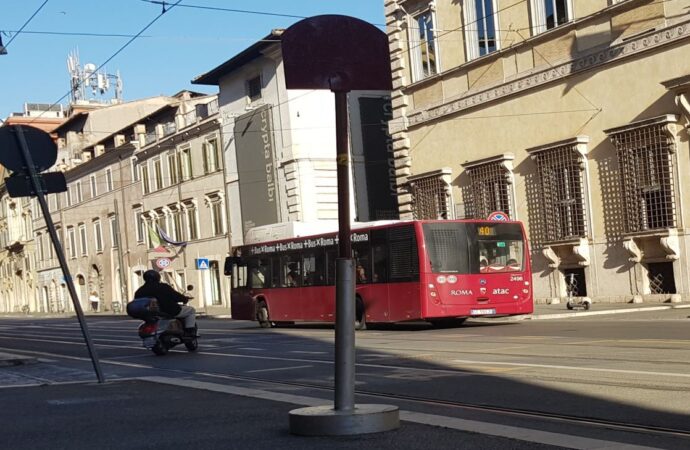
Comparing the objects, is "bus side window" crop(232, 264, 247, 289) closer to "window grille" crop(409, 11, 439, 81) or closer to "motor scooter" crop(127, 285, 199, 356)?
"window grille" crop(409, 11, 439, 81)

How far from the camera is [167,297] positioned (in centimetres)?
1883

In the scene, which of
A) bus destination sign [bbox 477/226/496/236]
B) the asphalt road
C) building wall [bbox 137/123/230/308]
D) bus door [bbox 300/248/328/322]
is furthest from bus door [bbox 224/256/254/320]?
building wall [bbox 137/123/230/308]

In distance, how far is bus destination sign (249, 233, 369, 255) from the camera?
24602 millimetres

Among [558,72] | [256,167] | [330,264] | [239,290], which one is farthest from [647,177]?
[256,167]

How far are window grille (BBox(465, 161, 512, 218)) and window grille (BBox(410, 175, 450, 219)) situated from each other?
4.23 feet

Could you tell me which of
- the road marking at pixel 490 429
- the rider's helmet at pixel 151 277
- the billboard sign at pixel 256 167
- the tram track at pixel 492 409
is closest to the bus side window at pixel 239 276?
the rider's helmet at pixel 151 277

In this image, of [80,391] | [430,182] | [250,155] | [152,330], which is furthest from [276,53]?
[80,391]

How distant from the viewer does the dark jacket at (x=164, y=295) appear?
61.3ft

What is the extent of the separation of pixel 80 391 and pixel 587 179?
1921 cm

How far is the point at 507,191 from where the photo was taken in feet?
101

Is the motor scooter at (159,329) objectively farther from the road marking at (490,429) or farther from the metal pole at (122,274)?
the metal pole at (122,274)

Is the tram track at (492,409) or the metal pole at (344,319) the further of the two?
the tram track at (492,409)

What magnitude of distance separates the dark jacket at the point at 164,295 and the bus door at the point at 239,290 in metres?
10.8

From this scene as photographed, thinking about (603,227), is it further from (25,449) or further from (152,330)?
(25,449)
